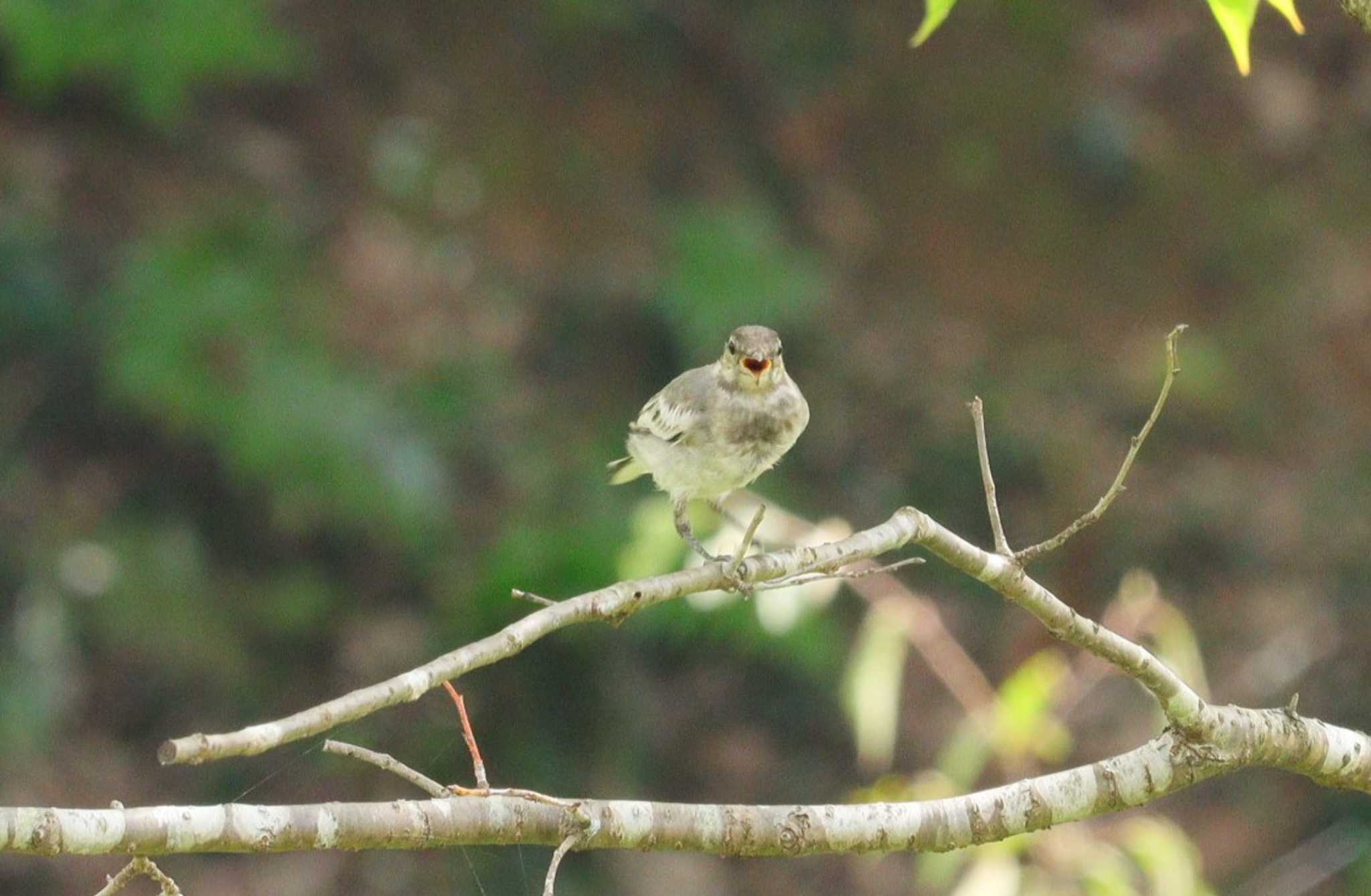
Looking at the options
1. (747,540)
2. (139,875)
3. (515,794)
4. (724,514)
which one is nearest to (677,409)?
(724,514)

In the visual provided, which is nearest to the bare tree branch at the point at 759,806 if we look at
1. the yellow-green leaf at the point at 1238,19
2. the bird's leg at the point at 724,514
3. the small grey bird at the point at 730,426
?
the yellow-green leaf at the point at 1238,19

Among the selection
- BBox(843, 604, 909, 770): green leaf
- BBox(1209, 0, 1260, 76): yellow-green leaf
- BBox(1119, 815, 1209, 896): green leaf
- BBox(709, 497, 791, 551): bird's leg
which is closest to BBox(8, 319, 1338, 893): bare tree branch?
BBox(1209, 0, 1260, 76): yellow-green leaf

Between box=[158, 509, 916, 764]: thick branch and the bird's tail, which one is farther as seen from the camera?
the bird's tail

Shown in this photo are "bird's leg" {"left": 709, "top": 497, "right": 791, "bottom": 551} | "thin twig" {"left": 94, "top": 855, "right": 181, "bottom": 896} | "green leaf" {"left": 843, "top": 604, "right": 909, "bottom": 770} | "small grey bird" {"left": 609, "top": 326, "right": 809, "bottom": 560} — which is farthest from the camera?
"green leaf" {"left": 843, "top": 604, "right": 909, "bottom": 770}

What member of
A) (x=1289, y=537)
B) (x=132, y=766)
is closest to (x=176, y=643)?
(x=132, y=766)

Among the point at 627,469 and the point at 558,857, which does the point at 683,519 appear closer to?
the point at 627,469

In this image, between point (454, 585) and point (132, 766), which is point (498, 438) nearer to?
point (454, 585)

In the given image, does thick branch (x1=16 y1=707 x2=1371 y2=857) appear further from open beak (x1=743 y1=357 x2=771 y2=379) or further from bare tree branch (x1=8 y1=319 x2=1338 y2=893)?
open beak (x1=743 y1=357 x2=771 y2=379)
